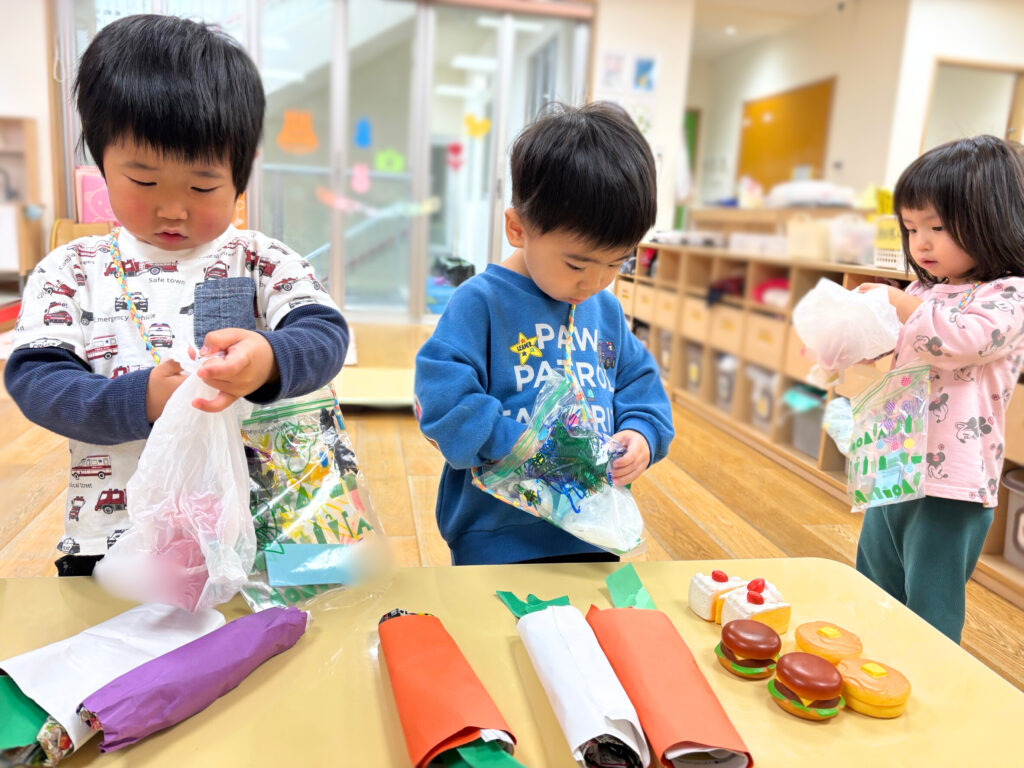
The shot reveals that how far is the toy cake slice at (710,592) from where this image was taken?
54cm

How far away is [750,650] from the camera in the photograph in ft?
1.53

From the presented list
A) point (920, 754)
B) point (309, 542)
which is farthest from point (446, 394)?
point (920, 754)

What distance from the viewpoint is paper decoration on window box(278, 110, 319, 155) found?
101cm

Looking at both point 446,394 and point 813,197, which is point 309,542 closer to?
point 446,394

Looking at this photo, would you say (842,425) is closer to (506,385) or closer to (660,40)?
(506,385)

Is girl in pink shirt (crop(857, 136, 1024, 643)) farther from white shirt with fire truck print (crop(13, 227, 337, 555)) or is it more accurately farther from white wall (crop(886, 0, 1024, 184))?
white shirt with fire truck print (crop(13, 227, 337, 555))

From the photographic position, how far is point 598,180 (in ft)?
1.94

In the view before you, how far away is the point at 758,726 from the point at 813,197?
1.78 metres

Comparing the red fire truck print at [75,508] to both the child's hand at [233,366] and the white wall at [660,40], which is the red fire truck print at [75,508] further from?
the white wall at [660,40]

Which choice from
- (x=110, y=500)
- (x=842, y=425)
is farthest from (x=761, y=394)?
(x=110, y=500)

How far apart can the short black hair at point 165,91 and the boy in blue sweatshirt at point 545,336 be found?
0.23 metres

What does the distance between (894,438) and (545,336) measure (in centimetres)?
46

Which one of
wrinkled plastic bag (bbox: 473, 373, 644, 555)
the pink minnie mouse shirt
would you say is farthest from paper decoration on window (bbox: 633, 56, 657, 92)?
wrinkled plastic bag (bbox: 473, 373, 644, 555)

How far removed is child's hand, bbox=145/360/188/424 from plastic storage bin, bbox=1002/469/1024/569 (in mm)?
1537
